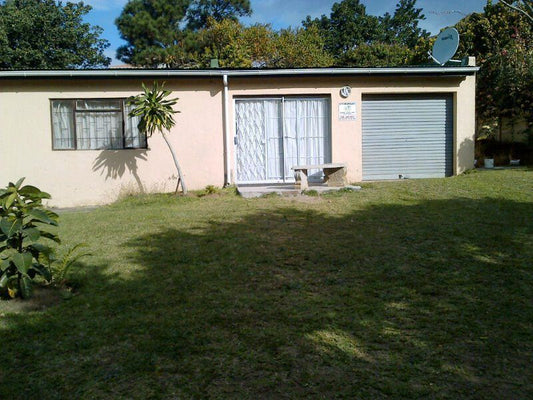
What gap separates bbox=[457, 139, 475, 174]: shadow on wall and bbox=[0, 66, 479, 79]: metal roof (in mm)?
1761

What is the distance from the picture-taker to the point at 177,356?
3.46 m

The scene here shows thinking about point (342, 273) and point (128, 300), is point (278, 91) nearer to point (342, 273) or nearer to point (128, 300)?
point (342, 273)

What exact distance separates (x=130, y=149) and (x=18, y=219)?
733cm

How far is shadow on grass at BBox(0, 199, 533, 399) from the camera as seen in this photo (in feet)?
10.3

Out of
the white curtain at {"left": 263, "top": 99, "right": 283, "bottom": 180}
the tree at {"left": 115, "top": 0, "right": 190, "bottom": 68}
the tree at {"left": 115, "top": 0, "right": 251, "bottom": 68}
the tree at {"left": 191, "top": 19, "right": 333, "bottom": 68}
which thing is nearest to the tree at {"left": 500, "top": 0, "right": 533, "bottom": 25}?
the white curtain at {"left": 263, "top": 99, "right": 283, "bottom": 180}

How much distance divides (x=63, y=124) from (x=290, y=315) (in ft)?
30.2

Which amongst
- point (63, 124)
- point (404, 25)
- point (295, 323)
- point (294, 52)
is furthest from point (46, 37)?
point (404, 25)

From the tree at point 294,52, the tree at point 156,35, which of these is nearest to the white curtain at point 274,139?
the tree at point 294,52

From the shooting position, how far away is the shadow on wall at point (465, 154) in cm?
1256

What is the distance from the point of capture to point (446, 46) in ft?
42.3

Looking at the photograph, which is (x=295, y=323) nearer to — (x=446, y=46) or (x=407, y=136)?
(x=407, y=136)

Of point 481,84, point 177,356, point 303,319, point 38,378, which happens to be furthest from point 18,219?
point 481,84

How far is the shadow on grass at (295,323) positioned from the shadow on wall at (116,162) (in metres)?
5.36

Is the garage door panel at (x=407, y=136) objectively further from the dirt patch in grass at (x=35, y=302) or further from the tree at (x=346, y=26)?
the tree at (x=346, y=26)
